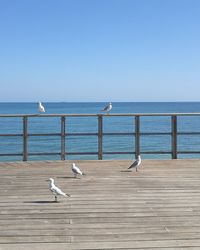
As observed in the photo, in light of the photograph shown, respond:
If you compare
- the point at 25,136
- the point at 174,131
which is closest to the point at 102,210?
the point at 25,136

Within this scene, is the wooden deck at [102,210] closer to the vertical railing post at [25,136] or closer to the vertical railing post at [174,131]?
the vertical railing post at [25,136]

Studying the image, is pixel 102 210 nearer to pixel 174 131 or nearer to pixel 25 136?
pixel 25 136

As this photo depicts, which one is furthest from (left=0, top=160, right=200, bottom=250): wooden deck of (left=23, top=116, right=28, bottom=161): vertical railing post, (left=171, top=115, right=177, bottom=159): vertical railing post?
(left=171, top=115, right=177, bottom=159): vertical railing post

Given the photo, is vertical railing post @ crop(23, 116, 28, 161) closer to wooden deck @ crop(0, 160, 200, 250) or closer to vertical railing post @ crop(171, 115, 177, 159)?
wooden deck @ crop(0, 160, 200, 250)

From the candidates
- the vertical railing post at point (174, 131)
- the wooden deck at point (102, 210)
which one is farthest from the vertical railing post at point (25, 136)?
the vertical railing post at point (174, 131)

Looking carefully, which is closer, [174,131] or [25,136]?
[25,136]

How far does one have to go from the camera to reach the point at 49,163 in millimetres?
9641

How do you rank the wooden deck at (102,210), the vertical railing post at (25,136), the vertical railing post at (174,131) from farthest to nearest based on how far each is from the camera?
the vertical railing post at (174,131)
the vertical railing post at (25,136)
the wooden deck at (102,210)

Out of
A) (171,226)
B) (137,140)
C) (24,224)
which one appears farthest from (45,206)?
(137,140)

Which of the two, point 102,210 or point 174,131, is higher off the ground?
point 174,131

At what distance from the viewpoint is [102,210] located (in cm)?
557

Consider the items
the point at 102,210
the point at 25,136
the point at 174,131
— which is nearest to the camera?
the point at 102,210

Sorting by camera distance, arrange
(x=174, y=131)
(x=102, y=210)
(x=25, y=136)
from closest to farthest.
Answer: (x=102, y=210)
(x=25, y=136)
(x=174, y=131)

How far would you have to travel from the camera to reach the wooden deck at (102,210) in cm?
446
